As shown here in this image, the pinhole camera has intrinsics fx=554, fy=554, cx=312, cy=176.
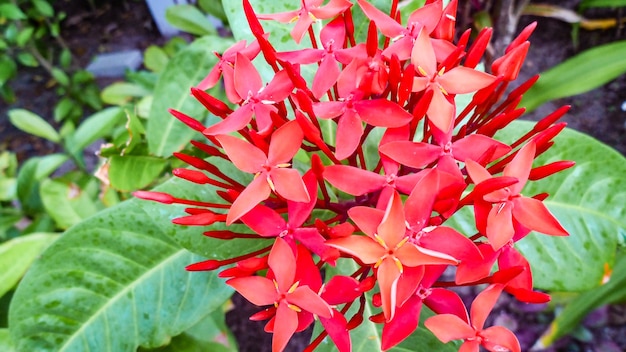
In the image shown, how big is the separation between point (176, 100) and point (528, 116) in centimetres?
117

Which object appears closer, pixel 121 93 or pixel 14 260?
pixel 14 260

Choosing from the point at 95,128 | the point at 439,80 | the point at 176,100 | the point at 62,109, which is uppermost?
the point at 439,80

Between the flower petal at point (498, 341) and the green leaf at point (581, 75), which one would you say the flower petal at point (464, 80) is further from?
the green leaf at point (581, 75)

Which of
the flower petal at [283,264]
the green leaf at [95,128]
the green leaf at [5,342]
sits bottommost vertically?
the green leaf at [5,342]

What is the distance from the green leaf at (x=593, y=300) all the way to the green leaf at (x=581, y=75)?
36cm

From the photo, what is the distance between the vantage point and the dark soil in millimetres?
1336

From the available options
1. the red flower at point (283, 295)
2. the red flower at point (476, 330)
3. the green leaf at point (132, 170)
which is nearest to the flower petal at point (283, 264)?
the red flower at point (283, 295)

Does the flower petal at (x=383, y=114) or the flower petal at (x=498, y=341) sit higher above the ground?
the flower petal at (x=383, y=114)

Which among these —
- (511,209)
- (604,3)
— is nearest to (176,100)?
(511,209)

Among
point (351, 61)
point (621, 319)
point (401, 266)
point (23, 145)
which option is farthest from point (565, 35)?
point (23, 145)

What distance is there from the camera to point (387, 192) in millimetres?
460

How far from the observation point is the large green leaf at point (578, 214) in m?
0.70

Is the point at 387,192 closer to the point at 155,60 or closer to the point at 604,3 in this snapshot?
the point at 155,60

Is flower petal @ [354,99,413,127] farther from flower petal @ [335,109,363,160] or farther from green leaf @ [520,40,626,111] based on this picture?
green leaf @ [520,40,626,111]
